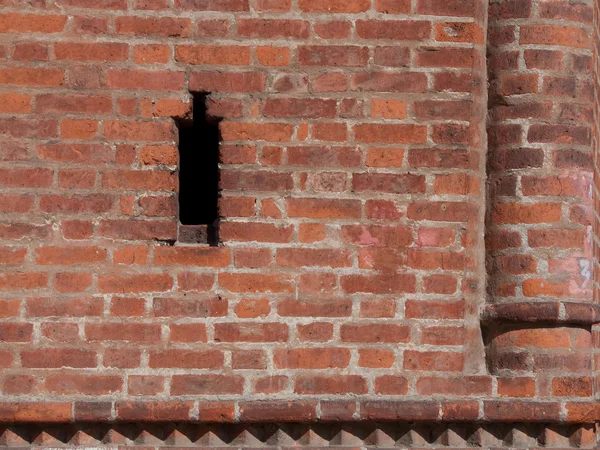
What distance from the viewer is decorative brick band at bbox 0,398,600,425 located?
3330 mm

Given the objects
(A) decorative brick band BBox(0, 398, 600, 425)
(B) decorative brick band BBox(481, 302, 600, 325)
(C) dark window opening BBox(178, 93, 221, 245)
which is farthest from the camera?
(C) dark window opening BBox(178, 93, 221, 245)

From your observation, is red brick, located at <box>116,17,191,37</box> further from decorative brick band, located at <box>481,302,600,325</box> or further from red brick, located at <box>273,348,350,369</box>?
decorative brick band, located at <box>481,302,600,325</box>

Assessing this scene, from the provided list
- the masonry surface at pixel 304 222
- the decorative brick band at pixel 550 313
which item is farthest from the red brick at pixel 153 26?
the decorative brick band at pixel 550 313

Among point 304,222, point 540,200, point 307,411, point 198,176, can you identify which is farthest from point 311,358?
point 540,200

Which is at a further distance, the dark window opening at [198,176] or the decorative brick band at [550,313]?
the dark window opening at [198,176]

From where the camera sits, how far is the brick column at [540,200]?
348 cm

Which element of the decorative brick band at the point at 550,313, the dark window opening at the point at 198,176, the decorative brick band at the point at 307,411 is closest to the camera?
the decorative brick band at the point at 307,411

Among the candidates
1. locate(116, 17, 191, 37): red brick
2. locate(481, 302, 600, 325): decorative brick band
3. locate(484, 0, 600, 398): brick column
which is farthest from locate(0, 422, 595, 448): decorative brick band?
locate(116, 17, 191, 37): red brick

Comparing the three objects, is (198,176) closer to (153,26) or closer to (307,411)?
(153,26)

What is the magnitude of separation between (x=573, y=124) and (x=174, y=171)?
138cm

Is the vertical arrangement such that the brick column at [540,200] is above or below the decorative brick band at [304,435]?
above

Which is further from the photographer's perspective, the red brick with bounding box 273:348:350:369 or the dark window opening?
the dark window opening

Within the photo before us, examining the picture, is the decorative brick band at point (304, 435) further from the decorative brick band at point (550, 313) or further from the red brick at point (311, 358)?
the decorative brick band at point (550, 313)

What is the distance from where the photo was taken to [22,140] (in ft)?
11.4
